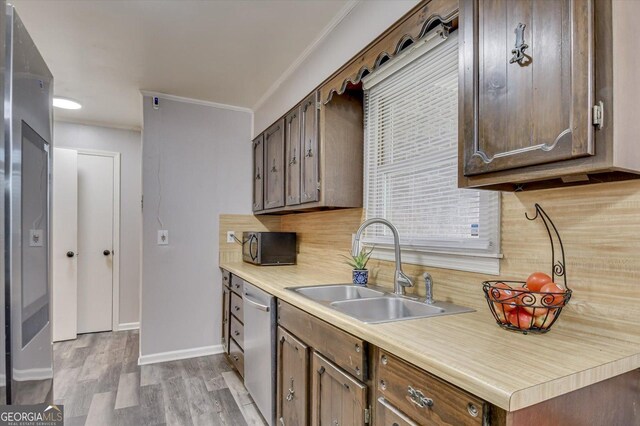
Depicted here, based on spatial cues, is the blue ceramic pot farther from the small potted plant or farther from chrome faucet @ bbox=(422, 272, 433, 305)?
chrome faucet @ bbox=(422, 272, 433, 305)

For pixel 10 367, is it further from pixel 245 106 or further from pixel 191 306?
pixel 245 106

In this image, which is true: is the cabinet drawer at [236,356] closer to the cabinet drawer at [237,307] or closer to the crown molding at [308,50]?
the cabinet drawer at [237,307]

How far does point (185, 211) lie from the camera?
11.1ft

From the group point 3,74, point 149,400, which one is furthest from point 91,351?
point 3,74

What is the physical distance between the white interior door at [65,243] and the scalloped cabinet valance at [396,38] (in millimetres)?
3273

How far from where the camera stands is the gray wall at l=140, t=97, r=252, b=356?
3.22 metres

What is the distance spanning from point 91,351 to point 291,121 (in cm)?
298

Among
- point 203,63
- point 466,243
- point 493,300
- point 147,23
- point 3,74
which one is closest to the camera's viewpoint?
point 3,74

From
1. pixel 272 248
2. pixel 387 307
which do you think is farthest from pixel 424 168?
pixel 272 248

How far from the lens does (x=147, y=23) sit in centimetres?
216

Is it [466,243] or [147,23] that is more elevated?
[147,23]

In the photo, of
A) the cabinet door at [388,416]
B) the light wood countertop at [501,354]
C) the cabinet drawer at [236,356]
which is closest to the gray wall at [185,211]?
Answer: the cabinet drawer at [236,356]

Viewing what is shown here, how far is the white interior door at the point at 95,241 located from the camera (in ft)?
13.4

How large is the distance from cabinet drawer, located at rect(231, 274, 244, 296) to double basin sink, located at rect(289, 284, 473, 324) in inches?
33.8
